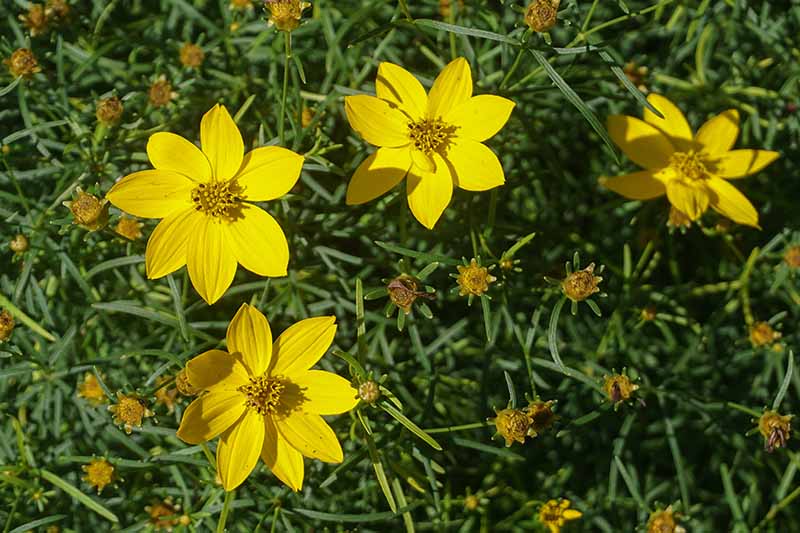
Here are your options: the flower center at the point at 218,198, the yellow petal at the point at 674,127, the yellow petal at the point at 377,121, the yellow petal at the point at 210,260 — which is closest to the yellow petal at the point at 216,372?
the yellow petal at the point at 210,260

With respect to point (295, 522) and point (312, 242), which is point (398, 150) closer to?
point (312, 242)

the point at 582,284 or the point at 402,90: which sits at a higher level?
the point at 402,90

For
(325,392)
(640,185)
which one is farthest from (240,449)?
(640,185)

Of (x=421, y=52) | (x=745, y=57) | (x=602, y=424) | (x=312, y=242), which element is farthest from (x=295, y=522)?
(x=745, y=57)

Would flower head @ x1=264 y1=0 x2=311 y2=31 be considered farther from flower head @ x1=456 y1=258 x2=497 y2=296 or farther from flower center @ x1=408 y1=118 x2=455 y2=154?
flower head @ x1=456 y1=258 x2=497 y2=296

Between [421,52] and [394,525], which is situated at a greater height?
[421,52]

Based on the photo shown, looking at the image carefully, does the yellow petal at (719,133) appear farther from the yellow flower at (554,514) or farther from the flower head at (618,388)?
the yellow flower at (554,514)

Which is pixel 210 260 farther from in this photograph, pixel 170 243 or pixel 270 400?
pixel 270 400
